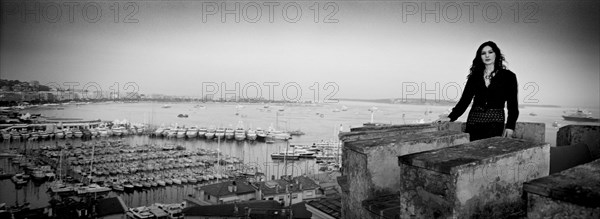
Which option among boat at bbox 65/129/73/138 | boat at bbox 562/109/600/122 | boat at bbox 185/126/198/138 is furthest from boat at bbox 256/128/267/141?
boat at bbox 562/109/600/122

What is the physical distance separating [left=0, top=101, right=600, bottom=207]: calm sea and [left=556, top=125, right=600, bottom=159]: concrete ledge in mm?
4384

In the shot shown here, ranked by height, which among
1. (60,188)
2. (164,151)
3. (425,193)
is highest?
(425,193)

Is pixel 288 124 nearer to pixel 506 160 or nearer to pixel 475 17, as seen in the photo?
pixel 475 17

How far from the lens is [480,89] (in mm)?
1893

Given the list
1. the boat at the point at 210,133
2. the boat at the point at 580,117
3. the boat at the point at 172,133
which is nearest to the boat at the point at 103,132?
the boat at the point at 172,133

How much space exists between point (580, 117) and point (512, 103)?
210 inches

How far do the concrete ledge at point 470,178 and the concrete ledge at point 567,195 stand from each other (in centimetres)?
18

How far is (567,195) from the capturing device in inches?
26.6

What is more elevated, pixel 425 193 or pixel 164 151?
pixel 425 193

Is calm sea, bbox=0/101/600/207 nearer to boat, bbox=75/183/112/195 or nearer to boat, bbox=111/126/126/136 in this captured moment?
boat, bbox=75/183/112/195

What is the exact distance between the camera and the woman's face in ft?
6.18

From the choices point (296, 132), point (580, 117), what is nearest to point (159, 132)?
point (296, 132)

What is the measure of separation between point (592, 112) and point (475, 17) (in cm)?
233

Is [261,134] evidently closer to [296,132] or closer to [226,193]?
[296,132]
